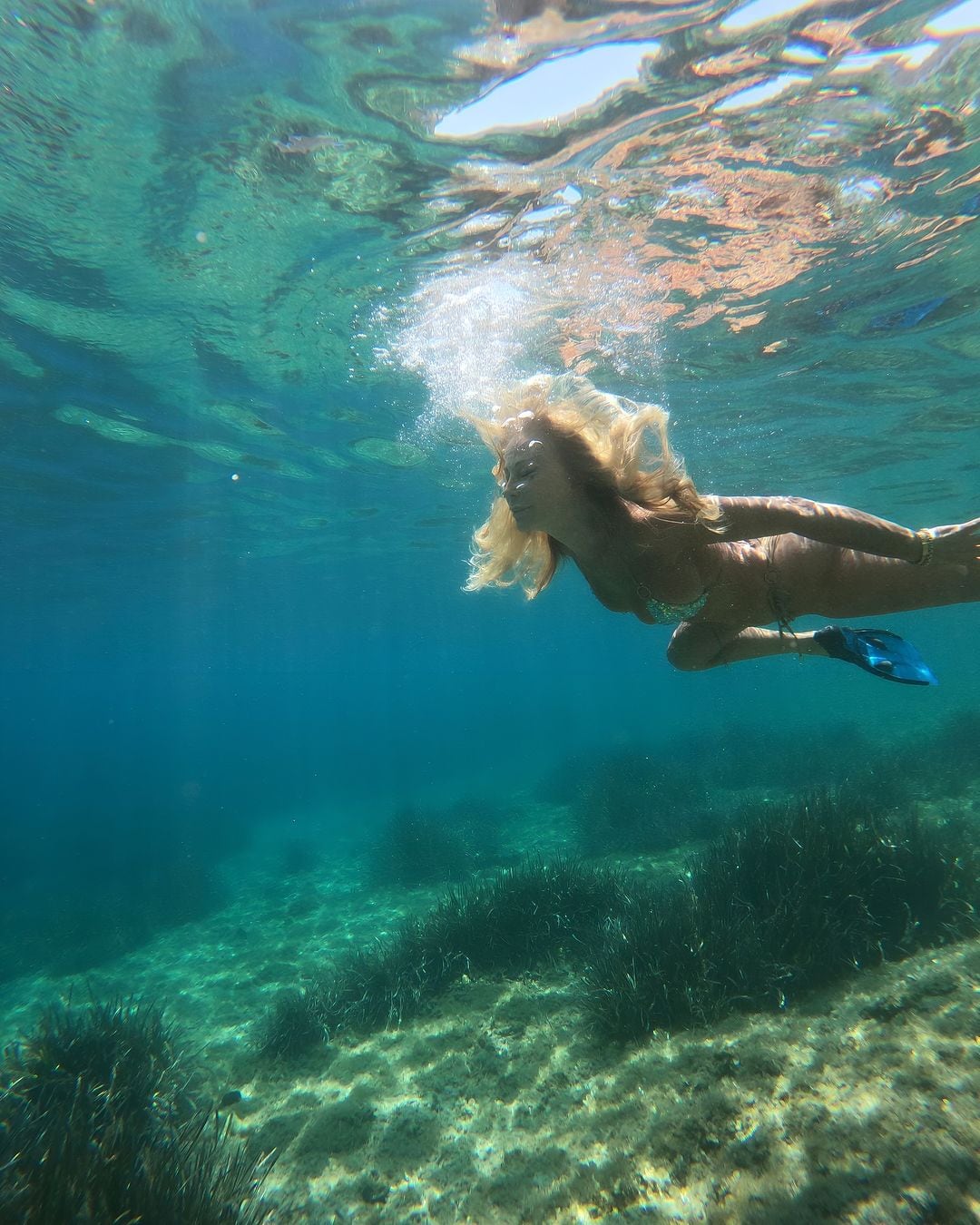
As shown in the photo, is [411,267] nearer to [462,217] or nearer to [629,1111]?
[462,217]

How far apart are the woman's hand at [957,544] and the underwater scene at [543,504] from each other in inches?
0.9

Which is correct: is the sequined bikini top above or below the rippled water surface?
below

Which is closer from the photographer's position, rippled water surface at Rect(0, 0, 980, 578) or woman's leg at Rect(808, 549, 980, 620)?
woman's leg at Rect(808, 549, 980, 620)

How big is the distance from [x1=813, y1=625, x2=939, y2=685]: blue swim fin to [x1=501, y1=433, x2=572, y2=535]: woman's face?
249 cm

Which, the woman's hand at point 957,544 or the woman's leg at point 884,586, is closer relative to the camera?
the woman's hand at point 957,544

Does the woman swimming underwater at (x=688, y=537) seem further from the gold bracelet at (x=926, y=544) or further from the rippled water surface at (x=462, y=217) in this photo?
the rippled water surface at (x=462, y=217)

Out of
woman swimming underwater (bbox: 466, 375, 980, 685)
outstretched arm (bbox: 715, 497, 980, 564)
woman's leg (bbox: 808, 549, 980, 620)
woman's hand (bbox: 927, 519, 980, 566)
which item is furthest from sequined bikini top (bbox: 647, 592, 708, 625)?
woman's hand (bbox: 927, 519, 980, 566)

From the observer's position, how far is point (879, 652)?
14.1ft

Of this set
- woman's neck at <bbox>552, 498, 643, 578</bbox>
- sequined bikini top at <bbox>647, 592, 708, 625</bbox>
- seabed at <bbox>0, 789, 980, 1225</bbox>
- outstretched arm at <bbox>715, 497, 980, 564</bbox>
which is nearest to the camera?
seabed at <bbox>0, 789, 980, 1225</bbox>

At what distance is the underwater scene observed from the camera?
12.5 ft

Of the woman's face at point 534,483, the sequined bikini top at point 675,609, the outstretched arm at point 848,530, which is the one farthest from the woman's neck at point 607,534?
the outstretched arm at point 848,530

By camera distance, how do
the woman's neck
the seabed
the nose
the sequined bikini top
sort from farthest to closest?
the sequined bikini top
the woman's neck
the nose
the seabed

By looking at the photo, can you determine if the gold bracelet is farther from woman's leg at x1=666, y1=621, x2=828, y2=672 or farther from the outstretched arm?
woman's leg at x1=666, y1=621, x2=828, y2=672

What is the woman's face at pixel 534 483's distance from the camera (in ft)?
11.8
